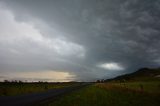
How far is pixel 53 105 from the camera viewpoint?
22328mm

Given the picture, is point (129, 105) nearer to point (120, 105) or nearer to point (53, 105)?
point (120, 105)

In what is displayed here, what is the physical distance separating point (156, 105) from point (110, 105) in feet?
14.9

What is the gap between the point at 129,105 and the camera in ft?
71.5

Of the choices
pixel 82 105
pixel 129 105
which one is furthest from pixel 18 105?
pixel 129 105

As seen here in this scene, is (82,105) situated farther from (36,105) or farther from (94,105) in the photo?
(36,105)

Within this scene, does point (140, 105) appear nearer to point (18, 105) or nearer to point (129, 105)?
point (129, 105)

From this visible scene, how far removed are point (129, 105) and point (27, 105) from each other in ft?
32.6

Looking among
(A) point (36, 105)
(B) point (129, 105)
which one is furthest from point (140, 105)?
(A) point (36, 105)

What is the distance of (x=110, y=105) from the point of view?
21.8m

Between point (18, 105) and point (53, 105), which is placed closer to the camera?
point (18, 105)

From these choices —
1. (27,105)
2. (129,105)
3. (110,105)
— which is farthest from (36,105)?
(129,105)

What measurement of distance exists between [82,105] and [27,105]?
533 cm

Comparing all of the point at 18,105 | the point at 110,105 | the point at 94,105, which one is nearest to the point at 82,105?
the point at 94,105

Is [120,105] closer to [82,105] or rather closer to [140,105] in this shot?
[140,105]
